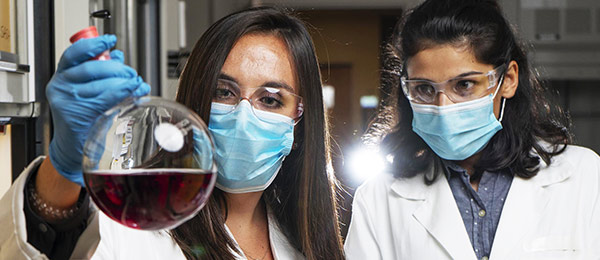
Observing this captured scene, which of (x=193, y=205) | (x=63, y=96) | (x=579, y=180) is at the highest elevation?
(x=63, y=96)

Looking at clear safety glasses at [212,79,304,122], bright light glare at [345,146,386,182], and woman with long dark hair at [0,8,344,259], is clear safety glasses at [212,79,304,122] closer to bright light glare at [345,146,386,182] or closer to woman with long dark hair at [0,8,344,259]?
woman with long dark hair at [0,8,344,259]

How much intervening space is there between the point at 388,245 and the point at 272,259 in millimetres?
407

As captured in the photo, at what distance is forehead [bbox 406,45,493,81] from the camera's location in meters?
1.51

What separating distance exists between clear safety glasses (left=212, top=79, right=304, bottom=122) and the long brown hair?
0.03 m

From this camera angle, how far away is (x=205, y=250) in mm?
1248

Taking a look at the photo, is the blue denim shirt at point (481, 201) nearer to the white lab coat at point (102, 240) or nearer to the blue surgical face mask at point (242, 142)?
the white lab coat at point (102, 240)

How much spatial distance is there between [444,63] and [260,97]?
0.54 metres

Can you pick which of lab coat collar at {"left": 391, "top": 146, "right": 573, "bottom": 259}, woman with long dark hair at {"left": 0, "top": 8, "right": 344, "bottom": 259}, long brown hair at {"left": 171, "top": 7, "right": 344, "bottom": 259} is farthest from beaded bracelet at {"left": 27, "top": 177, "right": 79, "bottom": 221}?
lab coat collar at {"left": 391, "top": 146, "right": 573, "bottom": 259}

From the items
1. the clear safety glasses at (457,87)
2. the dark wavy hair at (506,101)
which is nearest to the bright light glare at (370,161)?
the dark wavy hair at (506,101)

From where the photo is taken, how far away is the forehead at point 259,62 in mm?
1231

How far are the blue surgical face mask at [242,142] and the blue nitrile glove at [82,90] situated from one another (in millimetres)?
435

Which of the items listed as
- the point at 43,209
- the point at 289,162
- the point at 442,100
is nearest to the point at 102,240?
the point at 43,209

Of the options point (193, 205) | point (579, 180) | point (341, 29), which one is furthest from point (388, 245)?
point (341, 29)

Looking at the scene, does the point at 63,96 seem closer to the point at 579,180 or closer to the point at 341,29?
the point at 579,180
